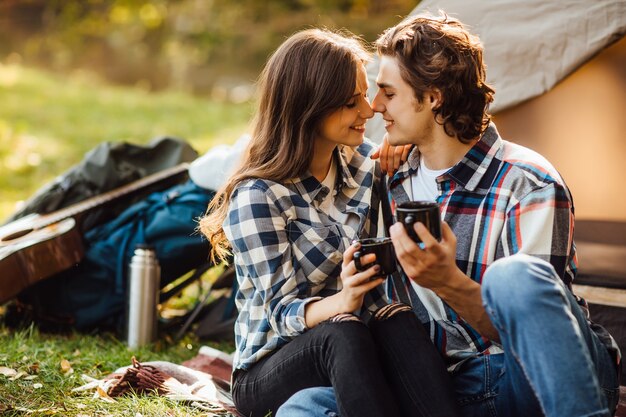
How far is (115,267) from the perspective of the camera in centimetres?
383

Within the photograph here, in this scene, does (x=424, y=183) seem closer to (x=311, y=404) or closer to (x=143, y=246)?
(x=311, y=404)

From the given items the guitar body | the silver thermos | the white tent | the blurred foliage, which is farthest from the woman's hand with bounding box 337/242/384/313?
the blurred foliage

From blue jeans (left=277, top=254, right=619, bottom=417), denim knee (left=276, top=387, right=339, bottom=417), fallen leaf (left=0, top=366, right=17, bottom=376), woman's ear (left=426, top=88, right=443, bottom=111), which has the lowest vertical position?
fallen leaf (left=0, top=366, right=17, bottom=376)

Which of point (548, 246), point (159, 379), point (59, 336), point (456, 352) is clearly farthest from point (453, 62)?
point (59, 336)

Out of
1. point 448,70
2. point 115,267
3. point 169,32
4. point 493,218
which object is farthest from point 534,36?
point 169,32

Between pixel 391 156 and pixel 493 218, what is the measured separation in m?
0.46

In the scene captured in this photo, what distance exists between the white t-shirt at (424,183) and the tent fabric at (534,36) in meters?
0.80

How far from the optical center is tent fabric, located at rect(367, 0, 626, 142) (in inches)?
124

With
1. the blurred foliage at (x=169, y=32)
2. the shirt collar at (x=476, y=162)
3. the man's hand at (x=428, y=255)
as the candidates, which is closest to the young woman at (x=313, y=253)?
the man's hand at (x=428, y=255)

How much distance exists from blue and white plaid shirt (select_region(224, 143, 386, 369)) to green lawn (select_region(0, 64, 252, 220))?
12.2ft

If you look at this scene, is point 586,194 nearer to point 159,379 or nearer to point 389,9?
Result: point 159,379

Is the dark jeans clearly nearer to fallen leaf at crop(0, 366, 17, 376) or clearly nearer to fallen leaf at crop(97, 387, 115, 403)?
fallen leaf at crop(97, 387, 115, 403)

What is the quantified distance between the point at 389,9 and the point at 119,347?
29.1 feet

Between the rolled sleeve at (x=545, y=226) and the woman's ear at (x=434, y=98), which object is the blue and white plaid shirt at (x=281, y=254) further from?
the rolled sleeve at (x=545, y=226)
